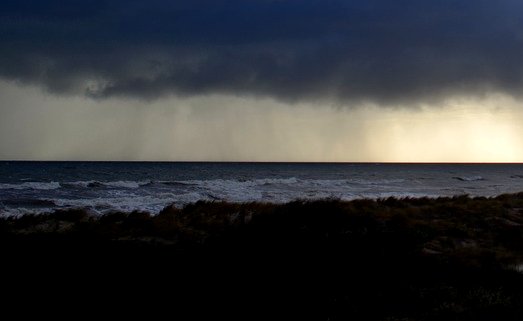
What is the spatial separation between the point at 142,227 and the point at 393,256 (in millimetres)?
7208

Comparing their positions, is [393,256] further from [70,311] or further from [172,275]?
[70,311]

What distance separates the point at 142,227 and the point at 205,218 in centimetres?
251

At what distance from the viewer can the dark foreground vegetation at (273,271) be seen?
7707 mm

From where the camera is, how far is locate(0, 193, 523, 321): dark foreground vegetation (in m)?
7.71

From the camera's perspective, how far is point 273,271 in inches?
348

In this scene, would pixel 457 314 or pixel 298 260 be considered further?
pixel 298 260

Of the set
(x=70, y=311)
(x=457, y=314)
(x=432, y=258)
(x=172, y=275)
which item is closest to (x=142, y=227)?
(x=172, y=275)

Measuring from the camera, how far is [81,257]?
30.9 feet

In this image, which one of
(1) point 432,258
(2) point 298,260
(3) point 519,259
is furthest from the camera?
(3) point 519,259

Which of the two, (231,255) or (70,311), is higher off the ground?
(231,255)

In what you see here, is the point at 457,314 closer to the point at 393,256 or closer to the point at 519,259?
the point at 393,256

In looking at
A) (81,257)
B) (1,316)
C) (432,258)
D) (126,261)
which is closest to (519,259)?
(432,258)

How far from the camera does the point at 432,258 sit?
36.4ft

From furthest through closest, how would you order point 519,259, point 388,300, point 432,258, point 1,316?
point 519,259
point 432,258
point 388,300
point 1,316
